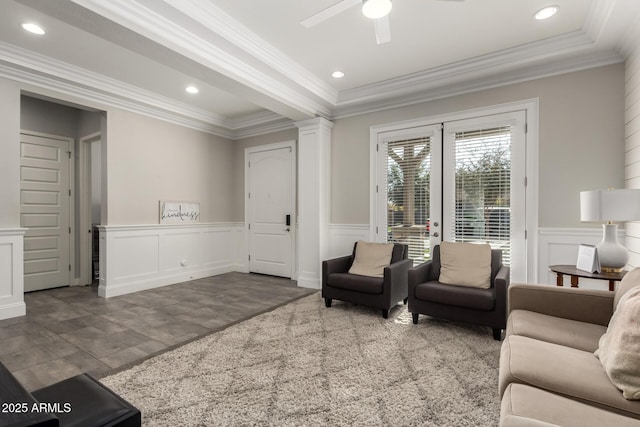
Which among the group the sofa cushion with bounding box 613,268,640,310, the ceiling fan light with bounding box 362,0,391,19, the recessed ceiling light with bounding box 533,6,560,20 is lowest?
the sofa cushion with bounding box 613,268,640,310

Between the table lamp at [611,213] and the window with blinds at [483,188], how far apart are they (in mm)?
998

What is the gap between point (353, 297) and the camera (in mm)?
3533

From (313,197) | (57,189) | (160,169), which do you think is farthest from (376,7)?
(57,189)

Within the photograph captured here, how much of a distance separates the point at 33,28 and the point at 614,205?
5.09m

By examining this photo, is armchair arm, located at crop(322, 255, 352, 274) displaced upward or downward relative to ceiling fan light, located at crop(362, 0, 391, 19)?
downward

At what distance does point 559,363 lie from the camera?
1394 mm

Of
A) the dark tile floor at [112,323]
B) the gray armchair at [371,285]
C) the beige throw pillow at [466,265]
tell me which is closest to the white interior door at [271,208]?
the dark tile floor at [112,323]

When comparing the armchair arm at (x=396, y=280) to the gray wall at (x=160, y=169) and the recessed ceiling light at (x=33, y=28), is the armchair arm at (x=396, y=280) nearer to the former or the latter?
the gray wall at (x=160, y=169)

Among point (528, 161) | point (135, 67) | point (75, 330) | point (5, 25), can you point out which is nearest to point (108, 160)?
point (135, 67)

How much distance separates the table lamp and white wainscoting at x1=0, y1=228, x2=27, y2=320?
552cm

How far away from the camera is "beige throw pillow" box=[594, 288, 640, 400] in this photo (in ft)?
3.89

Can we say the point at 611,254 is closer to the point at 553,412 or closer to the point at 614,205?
the point at 614,205

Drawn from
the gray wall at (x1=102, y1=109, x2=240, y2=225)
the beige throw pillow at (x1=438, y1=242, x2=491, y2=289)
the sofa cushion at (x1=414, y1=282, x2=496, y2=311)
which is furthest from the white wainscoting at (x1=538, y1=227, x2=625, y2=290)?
the gray wall at (x1=102, y1=109, x2=240, y2=225)

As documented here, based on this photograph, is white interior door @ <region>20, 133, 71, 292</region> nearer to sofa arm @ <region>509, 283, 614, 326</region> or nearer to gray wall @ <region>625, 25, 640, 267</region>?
sofa arm @ <region>509, 283, 614, 326</region>
